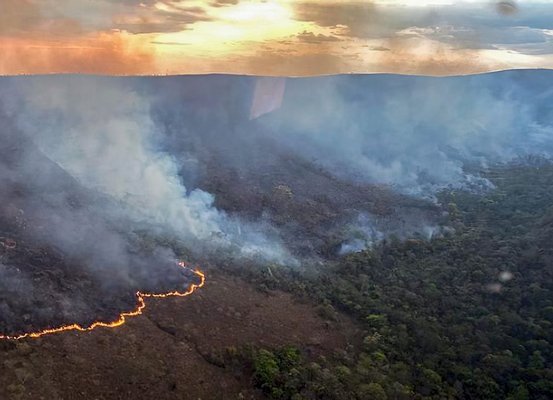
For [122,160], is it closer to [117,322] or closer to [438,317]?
[117,322]

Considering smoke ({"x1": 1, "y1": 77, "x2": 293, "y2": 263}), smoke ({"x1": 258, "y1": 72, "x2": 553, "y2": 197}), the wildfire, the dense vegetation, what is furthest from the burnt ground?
smoke ({"x1": 258, "y1": 72, "x2": 553, "y2": 197})

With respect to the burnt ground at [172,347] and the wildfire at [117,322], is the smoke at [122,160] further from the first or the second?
the burnt ground at [172,347]

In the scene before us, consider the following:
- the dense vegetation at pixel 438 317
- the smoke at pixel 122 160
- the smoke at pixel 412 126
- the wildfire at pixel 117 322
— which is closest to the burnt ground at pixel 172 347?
the wildfire at pixel 117 322

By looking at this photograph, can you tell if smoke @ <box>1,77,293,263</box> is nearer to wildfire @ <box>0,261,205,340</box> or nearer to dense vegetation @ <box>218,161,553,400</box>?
wildfire @ <box>0,261,205,340</box>

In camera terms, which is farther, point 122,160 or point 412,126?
point 412,126

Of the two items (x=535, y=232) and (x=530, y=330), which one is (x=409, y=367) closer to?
(x=530, y=330)

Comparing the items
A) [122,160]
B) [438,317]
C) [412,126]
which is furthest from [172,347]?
[412,126]
